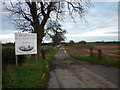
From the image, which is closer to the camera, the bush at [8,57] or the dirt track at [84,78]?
the dirt track at [84,78]

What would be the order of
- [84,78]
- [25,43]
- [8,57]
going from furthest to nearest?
1. [25,43]
2. [8,57]
3. [84,78]

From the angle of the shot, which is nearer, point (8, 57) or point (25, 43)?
point (8, 57)

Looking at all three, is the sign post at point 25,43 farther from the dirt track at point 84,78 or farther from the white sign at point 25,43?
the dirt track at point 84,78

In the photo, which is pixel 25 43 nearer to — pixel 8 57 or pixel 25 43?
pixel 25 43

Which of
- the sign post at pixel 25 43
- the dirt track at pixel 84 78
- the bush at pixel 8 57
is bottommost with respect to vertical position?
the dirt track at pixel 84 78

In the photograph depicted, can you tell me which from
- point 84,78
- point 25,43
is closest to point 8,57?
point 25,43

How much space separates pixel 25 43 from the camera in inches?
477

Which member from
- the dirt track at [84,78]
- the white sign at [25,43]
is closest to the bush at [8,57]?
the white sign at [25,43]

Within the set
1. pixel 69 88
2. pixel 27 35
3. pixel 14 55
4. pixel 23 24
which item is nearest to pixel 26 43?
pixel 27 35

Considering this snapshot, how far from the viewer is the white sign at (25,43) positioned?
462 inches

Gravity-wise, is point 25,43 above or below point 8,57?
above

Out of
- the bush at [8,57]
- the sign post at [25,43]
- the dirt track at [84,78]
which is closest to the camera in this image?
the dirt track at [84,78]

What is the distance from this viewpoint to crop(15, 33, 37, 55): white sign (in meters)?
11.7

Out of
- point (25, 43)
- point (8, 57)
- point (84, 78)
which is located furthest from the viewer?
point (25, 43)
